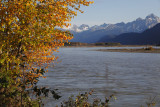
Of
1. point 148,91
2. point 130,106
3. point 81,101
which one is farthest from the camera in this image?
point 148,91

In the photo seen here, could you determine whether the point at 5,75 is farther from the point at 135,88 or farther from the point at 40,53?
the point at 135,88

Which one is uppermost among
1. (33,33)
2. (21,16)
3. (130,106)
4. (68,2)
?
(68,2)

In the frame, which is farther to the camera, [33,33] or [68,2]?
[68,2]

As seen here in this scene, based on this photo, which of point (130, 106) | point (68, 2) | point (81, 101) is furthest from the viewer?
point (130, 106)

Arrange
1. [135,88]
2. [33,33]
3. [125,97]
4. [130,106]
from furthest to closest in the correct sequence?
1. [135,88]
2. [125,97]
3. [130,106]
4. [33,33]

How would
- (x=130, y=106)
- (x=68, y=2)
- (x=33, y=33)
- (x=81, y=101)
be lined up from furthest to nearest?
1. (x=130, y=106)
2. (x=68, y=2)
3. (x=81, y=101)
4. (x=33, y=33)

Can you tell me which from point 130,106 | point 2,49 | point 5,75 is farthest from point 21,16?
point 130,106

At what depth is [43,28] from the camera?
11828mm

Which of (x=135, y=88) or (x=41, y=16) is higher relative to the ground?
(x=41, y=16)

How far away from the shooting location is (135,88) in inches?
855

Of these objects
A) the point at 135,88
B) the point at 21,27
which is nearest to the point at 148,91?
the point at 135,88

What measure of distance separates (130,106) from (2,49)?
818 centimetres

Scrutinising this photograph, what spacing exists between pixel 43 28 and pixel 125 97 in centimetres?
899

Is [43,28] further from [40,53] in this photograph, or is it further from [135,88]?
[135,88]
